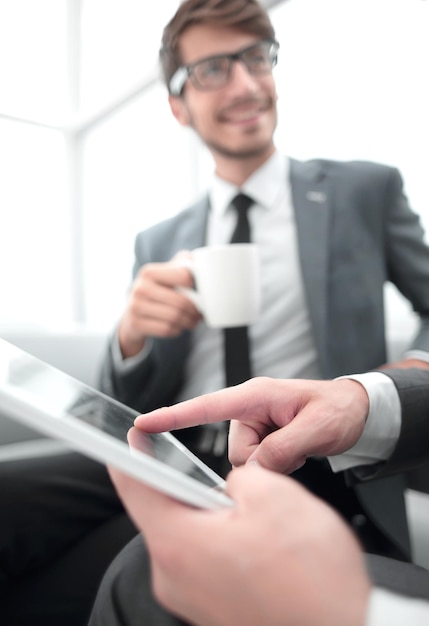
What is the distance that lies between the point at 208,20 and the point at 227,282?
281mm

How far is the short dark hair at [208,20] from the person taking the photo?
41 centimetres

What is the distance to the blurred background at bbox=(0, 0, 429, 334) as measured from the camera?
34 cm

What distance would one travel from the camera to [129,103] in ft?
1.52

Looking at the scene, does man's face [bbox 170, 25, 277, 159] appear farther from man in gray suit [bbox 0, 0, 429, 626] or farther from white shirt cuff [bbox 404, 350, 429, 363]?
white shirt cuff [bbox 404, 350, 429, 363]

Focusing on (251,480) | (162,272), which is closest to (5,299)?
(162,272)

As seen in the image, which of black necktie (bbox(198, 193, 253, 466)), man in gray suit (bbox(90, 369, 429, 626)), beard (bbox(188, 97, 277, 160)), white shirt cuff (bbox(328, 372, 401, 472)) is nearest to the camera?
man in gray suit (bbox(90, 369, 429, 626))

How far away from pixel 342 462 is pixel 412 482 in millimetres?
104

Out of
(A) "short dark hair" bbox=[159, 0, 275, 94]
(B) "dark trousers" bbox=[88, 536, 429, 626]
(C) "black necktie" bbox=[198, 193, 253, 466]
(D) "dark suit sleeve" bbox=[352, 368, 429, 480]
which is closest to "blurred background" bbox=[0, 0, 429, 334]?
(A) "short dark hair" bbox=[159, 0, 275, 94]

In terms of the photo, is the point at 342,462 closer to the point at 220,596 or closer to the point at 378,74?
the point at 220,596

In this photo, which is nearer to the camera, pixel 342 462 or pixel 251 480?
pixel 251 480

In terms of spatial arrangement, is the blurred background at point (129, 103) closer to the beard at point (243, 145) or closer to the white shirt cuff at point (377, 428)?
the beard at point (243, 145)

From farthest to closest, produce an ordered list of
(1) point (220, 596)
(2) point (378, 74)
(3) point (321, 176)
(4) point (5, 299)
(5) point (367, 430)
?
(4) point (5, 299)
(3) point (321, 176)
(2) point (378, 74)
(5) point (367, 430)
(1) point (220, 596)

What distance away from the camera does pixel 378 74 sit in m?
0.35

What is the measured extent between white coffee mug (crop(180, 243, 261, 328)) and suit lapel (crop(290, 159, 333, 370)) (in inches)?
2.3
